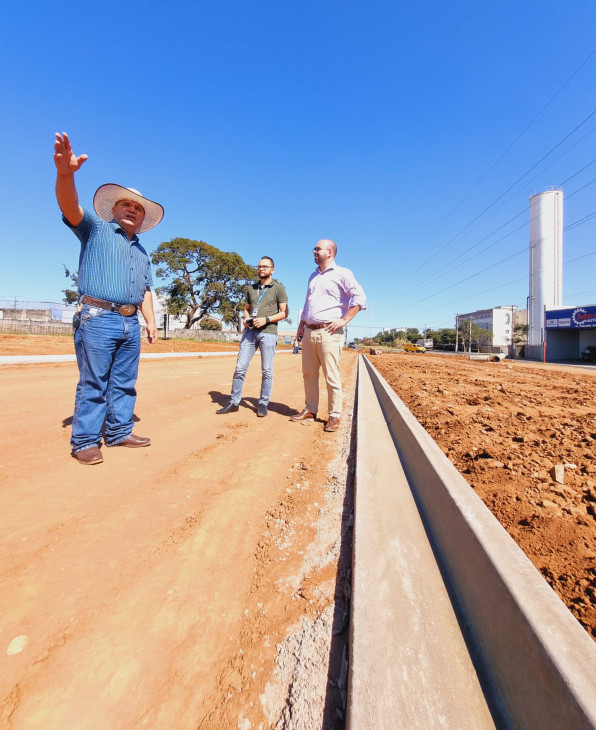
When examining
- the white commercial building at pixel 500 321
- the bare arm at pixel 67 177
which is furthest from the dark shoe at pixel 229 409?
the white commercial building at pixel 500 321

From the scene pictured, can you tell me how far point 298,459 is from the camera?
2.55m

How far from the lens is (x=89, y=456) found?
2.25 metres

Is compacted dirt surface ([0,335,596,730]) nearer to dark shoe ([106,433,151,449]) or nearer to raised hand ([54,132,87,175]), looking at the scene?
dark shoe ([106,433,151,449])

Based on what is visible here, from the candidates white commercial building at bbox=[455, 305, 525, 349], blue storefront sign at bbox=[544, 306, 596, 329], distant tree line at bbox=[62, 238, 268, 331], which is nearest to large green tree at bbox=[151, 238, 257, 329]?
distant tree line at bbox=[62, 238, 268, 331]

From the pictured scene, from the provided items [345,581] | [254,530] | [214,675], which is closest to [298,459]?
[254,530]

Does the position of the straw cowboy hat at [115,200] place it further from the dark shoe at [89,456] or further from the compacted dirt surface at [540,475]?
the compacted dirt surface at [540,475]

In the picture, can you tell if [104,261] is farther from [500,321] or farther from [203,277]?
[500,321]

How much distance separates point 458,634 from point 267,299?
137 inches

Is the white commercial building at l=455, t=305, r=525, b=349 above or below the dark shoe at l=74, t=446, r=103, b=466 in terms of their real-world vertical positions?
above

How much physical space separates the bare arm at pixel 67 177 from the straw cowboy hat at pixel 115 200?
533mm

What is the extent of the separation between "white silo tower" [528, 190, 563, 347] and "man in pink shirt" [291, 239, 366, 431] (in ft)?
138

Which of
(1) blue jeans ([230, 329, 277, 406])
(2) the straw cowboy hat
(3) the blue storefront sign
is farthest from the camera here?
(3) the blue storefront sign

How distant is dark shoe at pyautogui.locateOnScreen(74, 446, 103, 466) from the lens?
7.34 feet

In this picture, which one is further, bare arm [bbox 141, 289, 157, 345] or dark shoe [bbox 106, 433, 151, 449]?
bare arm [bbox 141, 289, 157, 345]
